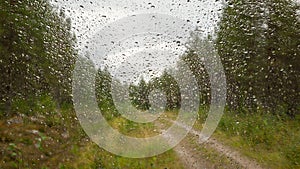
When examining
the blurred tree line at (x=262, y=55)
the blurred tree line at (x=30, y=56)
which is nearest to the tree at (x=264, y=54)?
the blurred tree line at (x=262, y=55)

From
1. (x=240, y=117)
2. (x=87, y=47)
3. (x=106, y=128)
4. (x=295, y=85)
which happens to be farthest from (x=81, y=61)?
(x=295, y=85)

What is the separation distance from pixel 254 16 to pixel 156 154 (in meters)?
6.39

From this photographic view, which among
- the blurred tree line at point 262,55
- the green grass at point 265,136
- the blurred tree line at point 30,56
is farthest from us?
the blurred tree line at point 262,55

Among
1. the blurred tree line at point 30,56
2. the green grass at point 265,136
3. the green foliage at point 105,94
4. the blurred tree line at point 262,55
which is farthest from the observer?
the green foliage at point 105,94

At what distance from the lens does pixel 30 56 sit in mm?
6934

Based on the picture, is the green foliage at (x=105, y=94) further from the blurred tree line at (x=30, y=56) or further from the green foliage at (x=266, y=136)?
the green foliage at (x=266, y=136)

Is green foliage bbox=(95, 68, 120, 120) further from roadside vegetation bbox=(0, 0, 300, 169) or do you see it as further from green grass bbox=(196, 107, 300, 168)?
green grass bbox=(196, 107, 300, 168)

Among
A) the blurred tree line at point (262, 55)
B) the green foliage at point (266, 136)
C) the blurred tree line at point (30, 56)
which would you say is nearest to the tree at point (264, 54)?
the blurred tree line at point (262, 55)

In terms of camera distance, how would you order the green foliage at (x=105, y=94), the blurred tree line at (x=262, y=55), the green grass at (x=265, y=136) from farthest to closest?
the green foliage at (x=105, y=94) → the blurred tree line at (x=262, y=55) → the green grass at (x=265, y=136)

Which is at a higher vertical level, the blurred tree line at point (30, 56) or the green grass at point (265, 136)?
the blurred tree line at point (30, 56)

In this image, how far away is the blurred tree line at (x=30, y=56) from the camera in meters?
6.47

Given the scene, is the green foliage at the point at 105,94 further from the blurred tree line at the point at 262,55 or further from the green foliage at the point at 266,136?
the blurred tree line at the point at 262,55

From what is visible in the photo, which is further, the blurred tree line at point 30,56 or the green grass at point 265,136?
the green grass at point 265,136

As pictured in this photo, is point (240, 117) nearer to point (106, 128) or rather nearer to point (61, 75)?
point (106, 128)
